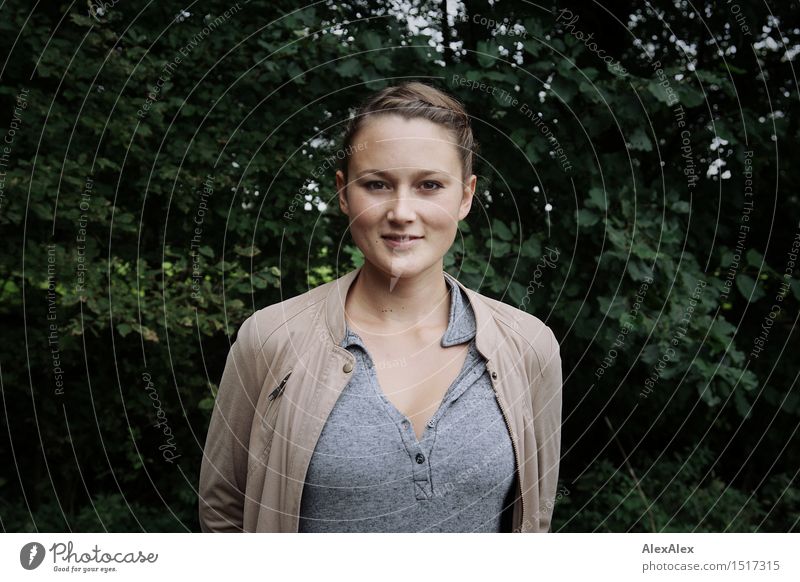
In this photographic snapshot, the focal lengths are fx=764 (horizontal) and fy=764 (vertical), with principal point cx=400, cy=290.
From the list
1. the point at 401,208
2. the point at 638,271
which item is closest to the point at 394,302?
the point at 401,208

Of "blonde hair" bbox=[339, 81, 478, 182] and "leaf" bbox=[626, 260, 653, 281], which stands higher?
"blonde hair" bbox=[339, 81, 478, 182]

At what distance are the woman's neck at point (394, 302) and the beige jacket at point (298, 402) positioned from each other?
0.06 m

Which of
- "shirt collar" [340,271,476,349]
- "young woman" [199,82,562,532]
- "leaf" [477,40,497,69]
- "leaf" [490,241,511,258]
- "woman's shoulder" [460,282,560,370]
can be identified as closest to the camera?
"young woman" [199,82,562,532]

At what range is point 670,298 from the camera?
3133 mm

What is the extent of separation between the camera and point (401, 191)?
1.82m

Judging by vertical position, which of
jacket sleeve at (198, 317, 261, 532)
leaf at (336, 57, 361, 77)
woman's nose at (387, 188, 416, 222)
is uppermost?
leaf at (336, 57, 361, 77)

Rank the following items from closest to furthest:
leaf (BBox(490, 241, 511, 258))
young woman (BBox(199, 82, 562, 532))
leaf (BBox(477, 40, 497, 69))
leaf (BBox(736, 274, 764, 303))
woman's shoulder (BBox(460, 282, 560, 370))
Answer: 1. young woman (BBox(199, 82, 562, 532))
2. woman's shoulder (BBox(460, 282, 560, 370))
3. leaf (BBox(477, 40, 497, 69))
4. leaf (BBox(490, 241, 511, 258))
5. leaf (BBox(736, 274, 764, 303))

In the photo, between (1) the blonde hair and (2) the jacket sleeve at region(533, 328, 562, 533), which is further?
(2) the jacket sleeve at region(533, 328, 562, 533)

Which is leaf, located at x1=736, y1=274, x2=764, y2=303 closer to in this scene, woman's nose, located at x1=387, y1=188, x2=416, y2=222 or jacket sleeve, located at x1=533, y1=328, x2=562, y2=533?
jacket sleeve, located at x1=533, y1=328, x2=562, y2=533

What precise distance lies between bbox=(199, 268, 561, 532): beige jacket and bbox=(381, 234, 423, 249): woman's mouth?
0.22 metres

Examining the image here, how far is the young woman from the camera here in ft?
5.90

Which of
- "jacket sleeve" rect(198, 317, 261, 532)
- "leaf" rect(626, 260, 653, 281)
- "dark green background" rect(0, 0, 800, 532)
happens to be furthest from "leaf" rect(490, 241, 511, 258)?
"jacket sleeve" rect(198, 317, 261, 532)

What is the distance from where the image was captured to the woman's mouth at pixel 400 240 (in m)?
1.84
